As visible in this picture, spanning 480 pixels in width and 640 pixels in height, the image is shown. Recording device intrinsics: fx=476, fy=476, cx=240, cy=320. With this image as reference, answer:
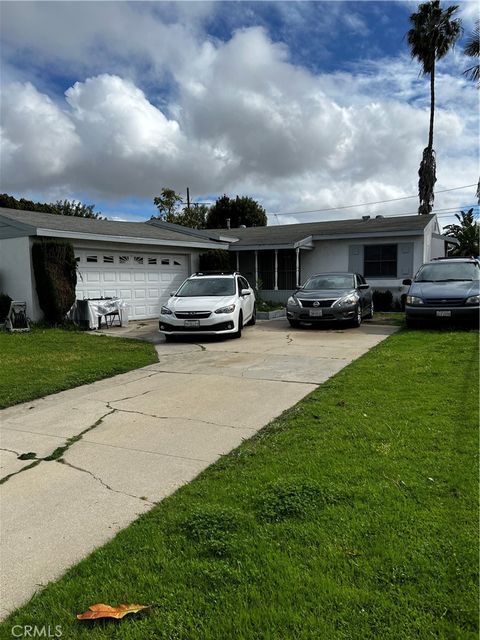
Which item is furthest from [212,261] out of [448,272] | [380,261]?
[448,272]

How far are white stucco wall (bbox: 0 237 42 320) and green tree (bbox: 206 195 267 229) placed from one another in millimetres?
35375

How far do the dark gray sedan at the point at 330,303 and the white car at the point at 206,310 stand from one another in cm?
152

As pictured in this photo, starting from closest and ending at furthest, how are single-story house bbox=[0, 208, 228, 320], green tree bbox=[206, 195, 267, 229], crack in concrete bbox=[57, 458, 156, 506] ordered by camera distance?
1. crack in concrete bbox=[57, 458, 156, 506]
2. single-story house bbox=[0, 208, 228, 320]
3. green tree bbox=[206, 195, 267, 229]

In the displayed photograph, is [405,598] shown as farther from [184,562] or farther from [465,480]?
[465,480]

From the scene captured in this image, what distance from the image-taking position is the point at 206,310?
1081cm

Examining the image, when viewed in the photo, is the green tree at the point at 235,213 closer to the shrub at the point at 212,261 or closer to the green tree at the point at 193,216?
the green tree at the point at 193,216

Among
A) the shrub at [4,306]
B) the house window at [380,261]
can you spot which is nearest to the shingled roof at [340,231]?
the house window at [380,261]

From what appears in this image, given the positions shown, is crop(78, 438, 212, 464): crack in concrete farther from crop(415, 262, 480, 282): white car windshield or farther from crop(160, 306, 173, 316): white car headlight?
crop(415, 262, 480, 282): white car windshield

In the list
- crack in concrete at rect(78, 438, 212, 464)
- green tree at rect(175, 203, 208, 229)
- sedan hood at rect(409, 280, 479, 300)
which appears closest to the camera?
crack in concrete at rect(78, 438, 212, 464)

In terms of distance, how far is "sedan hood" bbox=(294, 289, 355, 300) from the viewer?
12.7 metres

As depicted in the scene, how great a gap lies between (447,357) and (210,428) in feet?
15.7

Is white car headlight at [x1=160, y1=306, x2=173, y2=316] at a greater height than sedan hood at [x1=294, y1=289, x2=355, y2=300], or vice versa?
sedan hood at [x1=294, y1=289, x2=355, y2=300]

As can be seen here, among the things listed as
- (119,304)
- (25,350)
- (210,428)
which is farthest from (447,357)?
(119,304)

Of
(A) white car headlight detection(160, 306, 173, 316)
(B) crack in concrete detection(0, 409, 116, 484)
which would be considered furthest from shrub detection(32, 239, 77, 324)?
(B) crack in concrete detection(0, 409, 116, 484)
